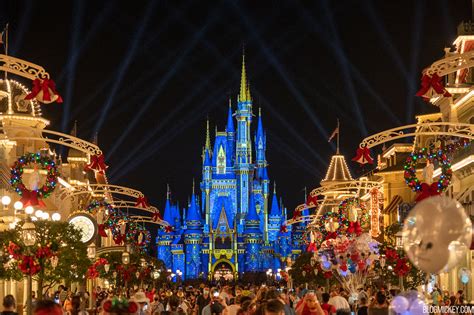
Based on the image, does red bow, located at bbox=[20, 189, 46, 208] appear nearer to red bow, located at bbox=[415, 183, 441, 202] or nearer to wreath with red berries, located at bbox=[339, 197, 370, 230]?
red bow, located at bbox=[415, 183, 441, 202]

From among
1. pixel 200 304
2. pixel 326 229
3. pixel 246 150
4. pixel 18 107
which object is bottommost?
pixel 200 304

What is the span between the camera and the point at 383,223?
221ft

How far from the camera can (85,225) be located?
38844 millimetres

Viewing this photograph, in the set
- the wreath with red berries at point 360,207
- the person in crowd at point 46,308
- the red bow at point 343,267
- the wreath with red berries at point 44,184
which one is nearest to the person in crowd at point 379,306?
the person in crowd at point 46,308

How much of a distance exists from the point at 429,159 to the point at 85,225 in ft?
54.7

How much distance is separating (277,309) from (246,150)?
17581 centimetres

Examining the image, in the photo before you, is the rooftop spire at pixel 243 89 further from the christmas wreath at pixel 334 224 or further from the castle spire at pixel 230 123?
the christmas wreath at pixel 334 224

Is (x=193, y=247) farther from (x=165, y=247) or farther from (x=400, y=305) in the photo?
(x=400, y=305)

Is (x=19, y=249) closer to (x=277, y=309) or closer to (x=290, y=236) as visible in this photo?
(x=277, y=309)

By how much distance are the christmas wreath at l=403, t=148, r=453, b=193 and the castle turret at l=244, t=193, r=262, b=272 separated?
146893 mm

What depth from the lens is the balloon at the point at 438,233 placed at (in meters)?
11.2

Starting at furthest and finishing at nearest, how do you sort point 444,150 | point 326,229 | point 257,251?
point 257,251, point 326,229, point 444,150

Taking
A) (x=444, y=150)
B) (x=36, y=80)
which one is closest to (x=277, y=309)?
(x=36, y=80)

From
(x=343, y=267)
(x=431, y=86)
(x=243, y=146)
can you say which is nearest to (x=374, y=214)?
(x=343, y=267)
